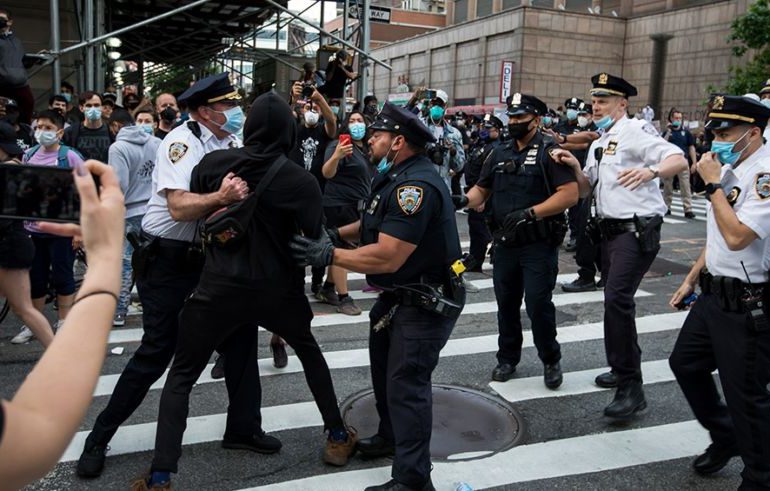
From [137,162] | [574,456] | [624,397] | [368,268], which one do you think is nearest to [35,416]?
[368,268]

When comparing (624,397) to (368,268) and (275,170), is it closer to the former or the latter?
(368,268)

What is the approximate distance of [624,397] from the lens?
4.70 meters

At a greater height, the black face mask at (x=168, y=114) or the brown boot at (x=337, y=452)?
the black face mask at (x=168, y=114)

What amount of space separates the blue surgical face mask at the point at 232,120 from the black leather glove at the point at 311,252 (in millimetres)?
1002

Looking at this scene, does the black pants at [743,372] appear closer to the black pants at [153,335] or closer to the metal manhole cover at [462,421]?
the metal manhole cover at [462,421]

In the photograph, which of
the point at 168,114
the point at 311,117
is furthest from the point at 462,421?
the point at 311,117

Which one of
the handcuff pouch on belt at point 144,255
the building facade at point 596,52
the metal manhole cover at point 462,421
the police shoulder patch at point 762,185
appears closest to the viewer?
the police shoulder patch at point 762,185

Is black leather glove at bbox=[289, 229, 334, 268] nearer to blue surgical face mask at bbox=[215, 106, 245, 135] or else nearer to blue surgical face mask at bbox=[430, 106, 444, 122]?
blue surgical face mask at bbox=[215, 106, 245, 135]

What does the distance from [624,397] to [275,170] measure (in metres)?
2.93

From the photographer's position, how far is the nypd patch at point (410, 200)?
3393mm

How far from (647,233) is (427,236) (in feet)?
6.47

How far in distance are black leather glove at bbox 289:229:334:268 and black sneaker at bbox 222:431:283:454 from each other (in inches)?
51.3

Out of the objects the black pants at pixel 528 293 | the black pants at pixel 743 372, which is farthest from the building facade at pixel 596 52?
the black pants at pixel 743 372

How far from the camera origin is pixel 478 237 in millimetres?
9359
